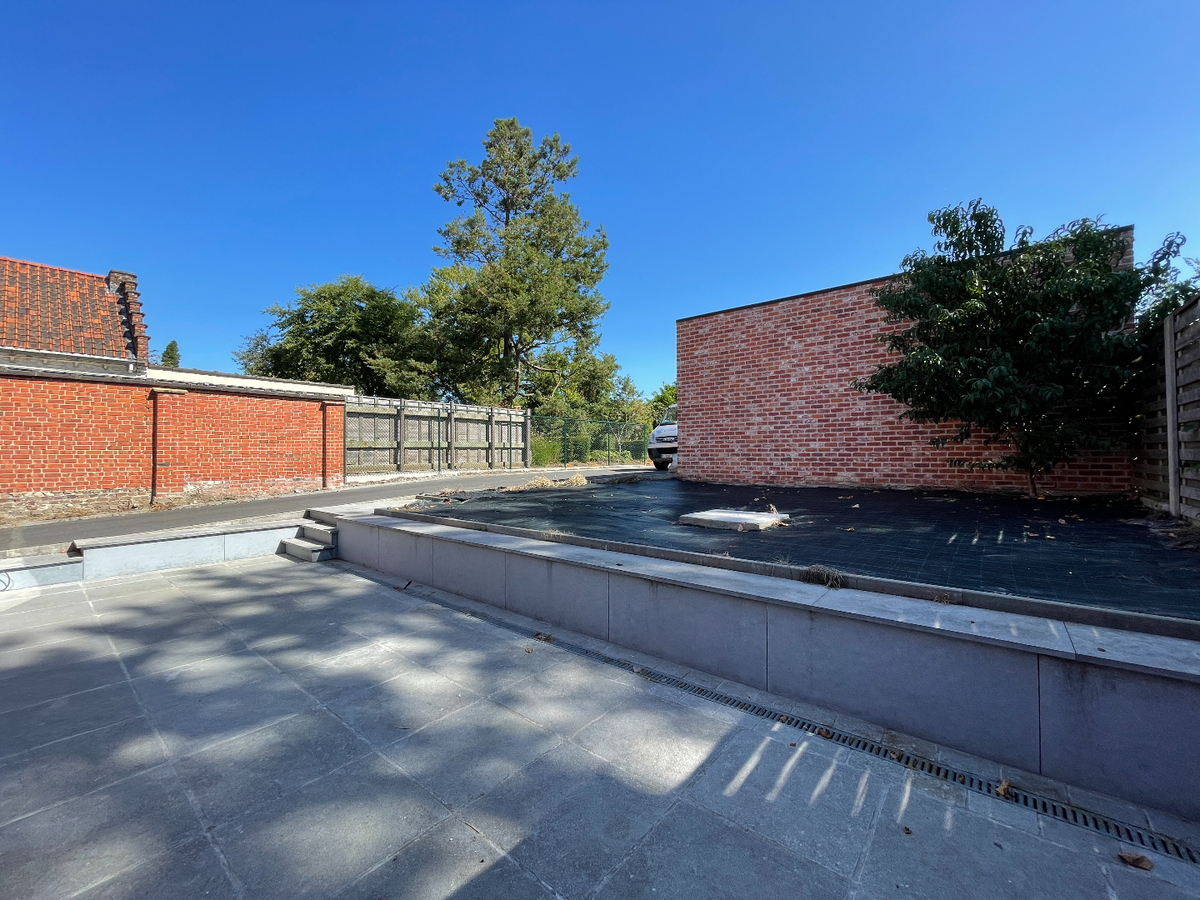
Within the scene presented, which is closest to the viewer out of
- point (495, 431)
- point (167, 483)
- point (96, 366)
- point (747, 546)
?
point (747, 546)

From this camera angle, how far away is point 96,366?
10.0m

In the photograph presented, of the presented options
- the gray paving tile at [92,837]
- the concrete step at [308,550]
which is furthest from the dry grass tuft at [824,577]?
the concrete step at [308,550]

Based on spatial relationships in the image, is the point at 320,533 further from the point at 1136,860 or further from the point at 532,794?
the point at 1136,860

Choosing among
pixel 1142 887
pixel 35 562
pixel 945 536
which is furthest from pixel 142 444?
pixel 1142 887

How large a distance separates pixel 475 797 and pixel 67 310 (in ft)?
49.4

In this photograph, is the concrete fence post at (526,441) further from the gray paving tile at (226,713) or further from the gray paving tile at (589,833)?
the gray paving tile at (589,833)

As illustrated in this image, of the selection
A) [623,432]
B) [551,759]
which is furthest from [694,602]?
[623,432]

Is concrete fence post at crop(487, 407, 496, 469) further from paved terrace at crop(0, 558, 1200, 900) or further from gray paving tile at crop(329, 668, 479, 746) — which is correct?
gray paving tile at crop(329, 668, 479, 746)

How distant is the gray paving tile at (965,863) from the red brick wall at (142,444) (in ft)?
36.6

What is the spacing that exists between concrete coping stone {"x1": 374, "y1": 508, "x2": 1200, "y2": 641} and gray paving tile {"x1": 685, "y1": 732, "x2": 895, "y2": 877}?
2.65 ft

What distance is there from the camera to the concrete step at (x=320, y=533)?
5723 millimetres

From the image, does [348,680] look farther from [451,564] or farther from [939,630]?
[939,630]

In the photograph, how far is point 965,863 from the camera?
4.52 feet

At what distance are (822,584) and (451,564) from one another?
9.46 ft
